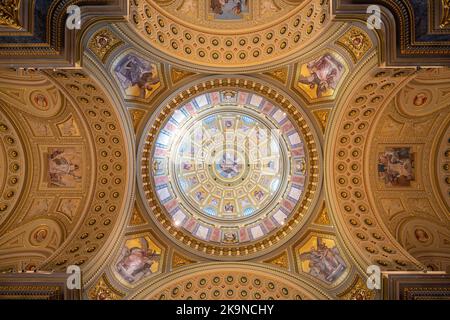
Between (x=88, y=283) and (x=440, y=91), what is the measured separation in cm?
1578

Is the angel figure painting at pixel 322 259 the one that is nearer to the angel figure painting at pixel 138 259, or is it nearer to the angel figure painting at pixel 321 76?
the angel figure painting at pixel 321 76

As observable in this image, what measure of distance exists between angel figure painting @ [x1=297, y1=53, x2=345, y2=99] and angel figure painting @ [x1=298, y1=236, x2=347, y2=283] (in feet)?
21.7

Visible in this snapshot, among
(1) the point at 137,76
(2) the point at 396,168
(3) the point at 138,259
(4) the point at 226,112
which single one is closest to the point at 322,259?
(2) the point at 396,168

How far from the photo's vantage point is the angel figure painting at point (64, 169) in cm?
1521

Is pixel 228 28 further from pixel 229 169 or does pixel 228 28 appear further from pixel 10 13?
pixel 229 169

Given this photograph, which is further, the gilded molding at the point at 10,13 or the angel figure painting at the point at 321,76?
the angel figure painting at the point at 321,76

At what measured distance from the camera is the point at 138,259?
1570 cm

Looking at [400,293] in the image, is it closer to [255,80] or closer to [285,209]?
[285,209]

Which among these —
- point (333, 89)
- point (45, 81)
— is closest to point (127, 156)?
point (45, 81)

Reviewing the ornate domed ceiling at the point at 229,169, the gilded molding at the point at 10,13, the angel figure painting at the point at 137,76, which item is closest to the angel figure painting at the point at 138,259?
the ornate domed ceiling at the point at 229,169

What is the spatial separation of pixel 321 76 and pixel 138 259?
11406 mm

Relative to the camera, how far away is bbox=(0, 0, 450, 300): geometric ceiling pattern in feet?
43.3

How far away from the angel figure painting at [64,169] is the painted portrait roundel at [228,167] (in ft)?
10.4

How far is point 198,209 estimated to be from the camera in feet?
60.5
